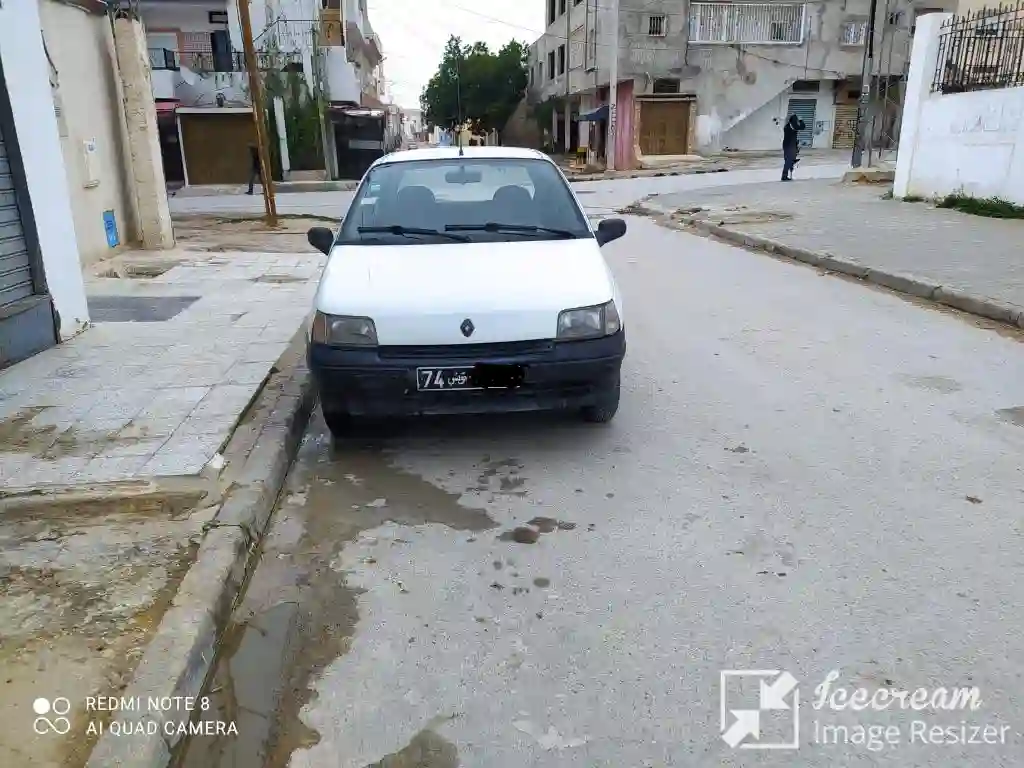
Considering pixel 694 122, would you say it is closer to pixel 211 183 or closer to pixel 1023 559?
pixel 211 183

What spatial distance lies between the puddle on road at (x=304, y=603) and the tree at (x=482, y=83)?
164ft

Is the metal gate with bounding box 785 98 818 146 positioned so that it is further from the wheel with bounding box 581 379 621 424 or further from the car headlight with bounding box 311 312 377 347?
the car headlight with bounding box 311 312 377 347

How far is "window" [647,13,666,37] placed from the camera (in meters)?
34.4

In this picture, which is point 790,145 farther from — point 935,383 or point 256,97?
point 935,383

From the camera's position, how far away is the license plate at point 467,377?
404 centimetres

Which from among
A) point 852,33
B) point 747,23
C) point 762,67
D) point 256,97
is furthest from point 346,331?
point 852,33

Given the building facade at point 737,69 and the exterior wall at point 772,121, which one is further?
the exterior wall at point 772,121

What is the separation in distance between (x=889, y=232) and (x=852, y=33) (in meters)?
29.2

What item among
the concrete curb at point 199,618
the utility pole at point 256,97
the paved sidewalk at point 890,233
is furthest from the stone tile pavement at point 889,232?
the utility pole at point 256,97

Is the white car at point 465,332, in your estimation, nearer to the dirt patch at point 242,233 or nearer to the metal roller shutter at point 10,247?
the metal roller shutter at point 10,247

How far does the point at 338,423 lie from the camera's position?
4.51m

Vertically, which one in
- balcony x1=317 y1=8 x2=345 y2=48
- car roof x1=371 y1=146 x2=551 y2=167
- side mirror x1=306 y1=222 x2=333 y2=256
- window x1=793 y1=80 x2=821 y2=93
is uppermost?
balcony x1=317 y1=8 x2=345 y2=48

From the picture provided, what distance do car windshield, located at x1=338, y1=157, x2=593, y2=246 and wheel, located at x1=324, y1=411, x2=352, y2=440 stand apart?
1.10 metres

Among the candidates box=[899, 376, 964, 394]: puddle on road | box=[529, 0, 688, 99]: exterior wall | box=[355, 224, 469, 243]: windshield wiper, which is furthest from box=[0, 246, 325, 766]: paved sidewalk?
box=[529, 0, 688, 99]: exterior wall
